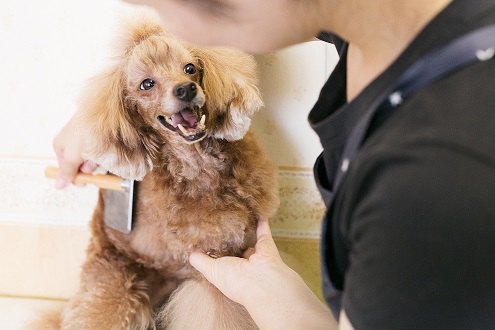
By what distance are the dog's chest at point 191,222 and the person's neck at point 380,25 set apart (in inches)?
18.2

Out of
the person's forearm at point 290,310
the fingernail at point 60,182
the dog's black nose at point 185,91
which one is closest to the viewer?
the person's forearm at point 290,310

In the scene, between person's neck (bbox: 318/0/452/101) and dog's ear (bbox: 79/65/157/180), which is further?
dog's ear (bbox: 79/65/157/180)

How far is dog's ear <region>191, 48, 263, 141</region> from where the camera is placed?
88cm

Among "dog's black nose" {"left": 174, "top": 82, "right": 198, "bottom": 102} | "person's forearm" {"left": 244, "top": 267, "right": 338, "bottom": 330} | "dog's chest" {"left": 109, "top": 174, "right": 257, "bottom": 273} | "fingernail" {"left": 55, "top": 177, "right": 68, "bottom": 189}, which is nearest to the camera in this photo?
"person's forearm" {"left": 244, "top": 267, "right": 338, "bottom": 330}

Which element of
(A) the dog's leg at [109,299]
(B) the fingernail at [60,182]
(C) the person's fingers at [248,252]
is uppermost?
(C) the person's fingers at [248,252]

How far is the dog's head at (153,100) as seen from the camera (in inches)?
33.5

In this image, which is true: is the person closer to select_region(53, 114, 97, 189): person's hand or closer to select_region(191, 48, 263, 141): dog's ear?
select_region(191, 48, 263, 141): dog's ear

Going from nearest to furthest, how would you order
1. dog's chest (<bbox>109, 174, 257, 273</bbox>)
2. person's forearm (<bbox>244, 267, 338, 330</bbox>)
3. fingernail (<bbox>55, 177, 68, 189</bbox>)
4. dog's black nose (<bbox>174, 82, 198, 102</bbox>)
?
person's forearm (<bbox>244, 267, 338, 330</bbox>) < dog's black nose (<bbox>174, 82, 198, 102</bbox>) < dog's chest (<bbox>109, 174, 257, 273</bbox>) < fingernail (<bbox>55, 177, 68, 189</bbox>)

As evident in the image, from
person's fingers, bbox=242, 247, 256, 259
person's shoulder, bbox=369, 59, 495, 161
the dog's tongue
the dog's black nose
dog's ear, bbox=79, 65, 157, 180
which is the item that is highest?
person's shoulder, bbox=369, 59, 495, 161

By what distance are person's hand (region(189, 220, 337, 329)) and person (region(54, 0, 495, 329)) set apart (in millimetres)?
170

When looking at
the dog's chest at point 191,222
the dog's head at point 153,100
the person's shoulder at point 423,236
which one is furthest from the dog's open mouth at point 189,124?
the person's shoulder at point 423,236

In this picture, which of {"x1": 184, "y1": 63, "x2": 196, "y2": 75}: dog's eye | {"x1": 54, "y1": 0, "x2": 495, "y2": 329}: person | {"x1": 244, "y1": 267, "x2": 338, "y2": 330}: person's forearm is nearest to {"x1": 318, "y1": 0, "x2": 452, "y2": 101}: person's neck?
{"x1": 54, "y1": 0, "x2": 495, "y2": 329}: person

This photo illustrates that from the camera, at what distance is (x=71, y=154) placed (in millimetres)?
986

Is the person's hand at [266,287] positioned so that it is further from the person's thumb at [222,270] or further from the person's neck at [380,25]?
the person's neck at [380,25]
